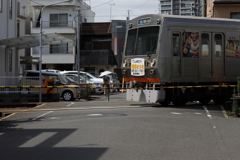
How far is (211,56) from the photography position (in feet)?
59.2

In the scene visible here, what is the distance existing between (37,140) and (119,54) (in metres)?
45.5

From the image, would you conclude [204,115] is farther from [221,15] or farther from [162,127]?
[221,15]

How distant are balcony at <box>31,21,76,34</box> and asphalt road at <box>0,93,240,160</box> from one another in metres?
34.9

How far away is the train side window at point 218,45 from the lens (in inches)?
713

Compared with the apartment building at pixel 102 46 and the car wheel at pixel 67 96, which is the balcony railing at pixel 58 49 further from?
the car wheel at pixel 67 96

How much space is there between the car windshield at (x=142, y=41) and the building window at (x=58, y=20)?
32350 millimetres

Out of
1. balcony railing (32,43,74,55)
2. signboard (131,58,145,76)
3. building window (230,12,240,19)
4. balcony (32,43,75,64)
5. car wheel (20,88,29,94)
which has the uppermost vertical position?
building window (230,12,240,19)

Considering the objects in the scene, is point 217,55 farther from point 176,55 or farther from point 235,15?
point 235,15

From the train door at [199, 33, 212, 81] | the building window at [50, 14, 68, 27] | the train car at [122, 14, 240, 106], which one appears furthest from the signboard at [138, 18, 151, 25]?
the building window at [50, 14, 68, 27]

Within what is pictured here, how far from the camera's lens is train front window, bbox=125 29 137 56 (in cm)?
1811

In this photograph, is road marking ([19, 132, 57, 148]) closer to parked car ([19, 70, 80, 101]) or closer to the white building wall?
parked car ([19, 70, 80, 101])

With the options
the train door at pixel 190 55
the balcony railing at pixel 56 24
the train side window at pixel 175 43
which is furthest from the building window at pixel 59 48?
the train side window at pixel 175 43

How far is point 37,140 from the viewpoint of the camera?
9.59 m

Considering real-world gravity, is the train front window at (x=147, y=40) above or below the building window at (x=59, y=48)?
below
